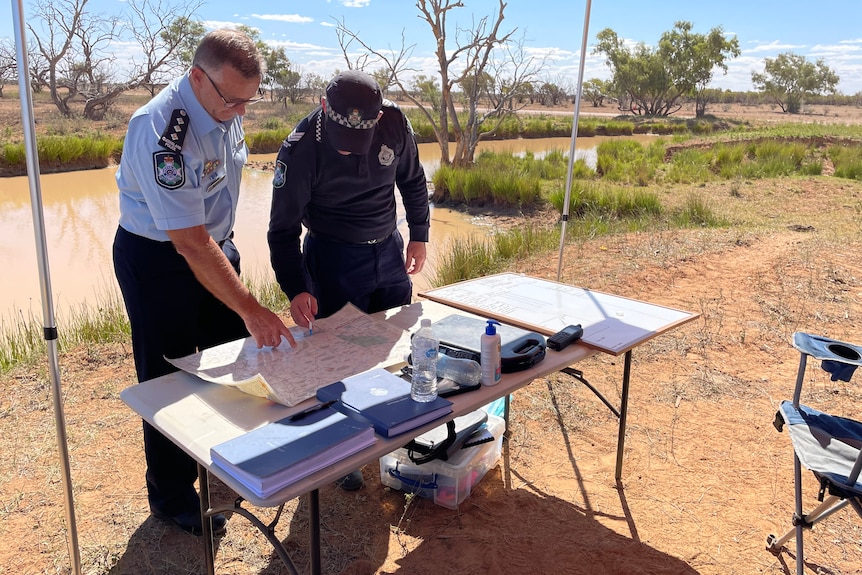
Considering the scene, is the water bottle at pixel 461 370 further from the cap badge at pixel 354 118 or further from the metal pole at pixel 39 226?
the metal pole at pixel 39 226

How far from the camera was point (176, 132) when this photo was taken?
66.6 inches

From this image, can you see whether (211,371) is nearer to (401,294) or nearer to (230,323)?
(230,323)

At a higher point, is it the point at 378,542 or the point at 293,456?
the point at 293,456

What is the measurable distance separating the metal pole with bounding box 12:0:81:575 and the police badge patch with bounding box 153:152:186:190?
0.90 feet

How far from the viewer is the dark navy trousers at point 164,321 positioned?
6.17 ft

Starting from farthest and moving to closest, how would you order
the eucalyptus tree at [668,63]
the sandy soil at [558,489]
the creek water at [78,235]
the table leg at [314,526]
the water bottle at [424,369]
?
1. the eucalyptus tree at [668,63]
2. the creek water at [78,235]
3. the sandy soil at [558,489]
4. the water bottle at [424,369]
5. the table leg at [314,526]

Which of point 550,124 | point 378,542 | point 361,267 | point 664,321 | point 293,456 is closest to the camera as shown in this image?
point 293,456

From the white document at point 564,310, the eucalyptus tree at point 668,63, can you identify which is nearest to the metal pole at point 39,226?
the white document at point 564,310

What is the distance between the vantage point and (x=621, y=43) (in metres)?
43.6

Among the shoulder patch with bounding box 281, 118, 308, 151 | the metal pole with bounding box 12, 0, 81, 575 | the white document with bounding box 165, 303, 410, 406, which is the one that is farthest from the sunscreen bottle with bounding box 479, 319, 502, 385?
the metal pole with bounding box 12, 0, 81, 575

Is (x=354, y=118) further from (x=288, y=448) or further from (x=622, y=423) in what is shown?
(x=622, y=423)

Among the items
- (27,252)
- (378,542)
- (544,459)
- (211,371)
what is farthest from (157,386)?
(27,252)

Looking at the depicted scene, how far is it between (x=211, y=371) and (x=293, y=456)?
0.53 metres

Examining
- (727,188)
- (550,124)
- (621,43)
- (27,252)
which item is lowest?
(27,252)
